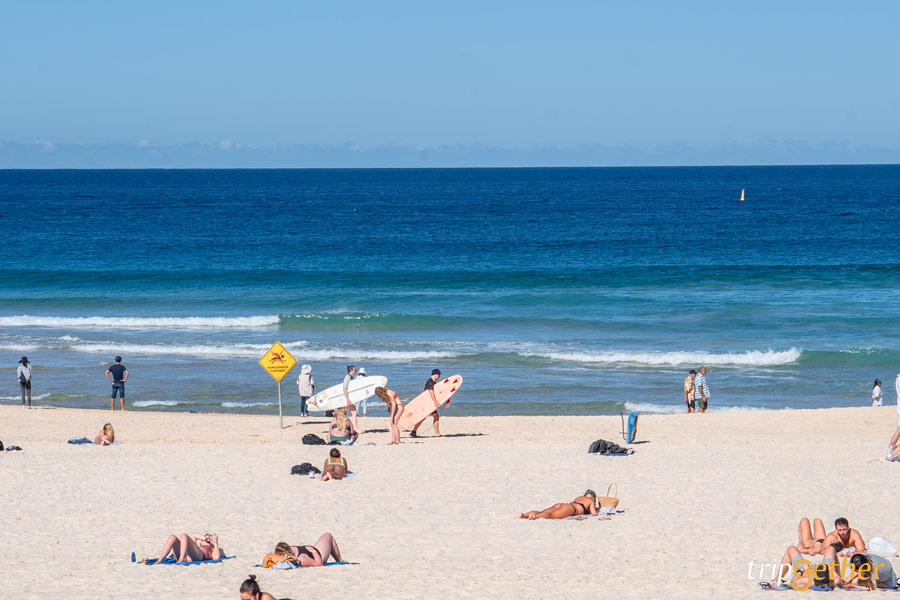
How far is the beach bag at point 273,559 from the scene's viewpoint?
11.3 meters

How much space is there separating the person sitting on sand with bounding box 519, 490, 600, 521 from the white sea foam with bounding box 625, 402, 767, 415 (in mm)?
9602

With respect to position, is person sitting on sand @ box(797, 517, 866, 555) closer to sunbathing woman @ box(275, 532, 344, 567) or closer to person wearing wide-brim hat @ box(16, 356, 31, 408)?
sunbathing woman @ box(275, 532, 344, 567)

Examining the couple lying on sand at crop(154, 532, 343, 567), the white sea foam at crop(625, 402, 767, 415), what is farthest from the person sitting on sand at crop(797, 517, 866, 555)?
the white sea foam at crop(625, 402, 767, 415)

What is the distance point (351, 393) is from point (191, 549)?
8.66 metres

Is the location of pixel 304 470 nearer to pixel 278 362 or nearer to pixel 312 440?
pixel 312 440

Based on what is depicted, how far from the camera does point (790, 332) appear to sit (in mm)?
32125

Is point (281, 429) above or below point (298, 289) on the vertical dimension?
below

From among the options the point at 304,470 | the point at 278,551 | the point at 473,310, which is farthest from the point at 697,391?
the point at 473,310

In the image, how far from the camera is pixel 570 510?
13.5 meters

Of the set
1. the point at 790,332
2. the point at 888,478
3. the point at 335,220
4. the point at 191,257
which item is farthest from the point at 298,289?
the point at 335,220

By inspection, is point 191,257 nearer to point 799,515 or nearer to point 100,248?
point 100,248

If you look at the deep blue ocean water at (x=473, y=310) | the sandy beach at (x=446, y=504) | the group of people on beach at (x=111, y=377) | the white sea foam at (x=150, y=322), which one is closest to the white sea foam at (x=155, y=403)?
the deep blue ocean water at (x=473, y=310)

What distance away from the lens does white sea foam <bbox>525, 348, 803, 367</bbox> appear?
28.1 meters

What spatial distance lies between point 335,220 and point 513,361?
189 ft
